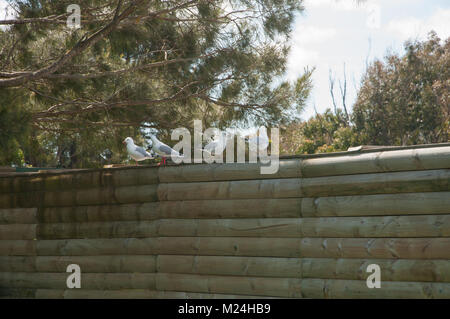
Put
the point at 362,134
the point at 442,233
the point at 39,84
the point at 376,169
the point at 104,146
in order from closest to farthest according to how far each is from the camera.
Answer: the point at 442,233 → the point at 376,169 → the point at 39,84 → the point at 104,146 → the point at 362,134

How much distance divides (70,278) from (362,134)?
18.4m

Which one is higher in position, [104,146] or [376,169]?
[104,146]

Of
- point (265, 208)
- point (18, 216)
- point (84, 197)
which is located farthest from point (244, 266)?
point (18, 216)

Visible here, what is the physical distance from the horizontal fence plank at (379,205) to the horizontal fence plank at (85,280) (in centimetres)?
219

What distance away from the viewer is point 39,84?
7.76m

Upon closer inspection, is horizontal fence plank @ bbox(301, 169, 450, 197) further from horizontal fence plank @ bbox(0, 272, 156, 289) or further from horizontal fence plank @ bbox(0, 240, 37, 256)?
horizontal fence plank @ bbox(0, 240, 37, 256)

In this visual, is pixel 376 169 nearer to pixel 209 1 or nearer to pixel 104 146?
pixel 209 1

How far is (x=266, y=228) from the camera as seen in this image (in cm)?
540

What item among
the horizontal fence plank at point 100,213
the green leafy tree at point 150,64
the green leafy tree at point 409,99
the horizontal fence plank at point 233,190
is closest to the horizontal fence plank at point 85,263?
the horizontal fence plank at point 100,213

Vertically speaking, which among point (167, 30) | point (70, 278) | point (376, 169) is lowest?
point (70, 278)

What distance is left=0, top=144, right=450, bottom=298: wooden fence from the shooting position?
181 inches

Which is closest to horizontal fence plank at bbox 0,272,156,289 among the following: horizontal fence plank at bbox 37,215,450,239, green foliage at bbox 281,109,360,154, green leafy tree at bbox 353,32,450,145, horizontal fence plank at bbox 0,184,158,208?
horizontal fence plank at bbox 37,215,450,239

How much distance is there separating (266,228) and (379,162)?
1.37 m
